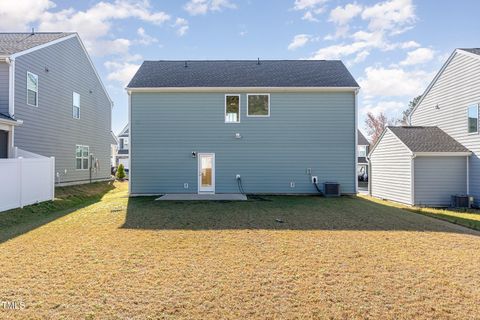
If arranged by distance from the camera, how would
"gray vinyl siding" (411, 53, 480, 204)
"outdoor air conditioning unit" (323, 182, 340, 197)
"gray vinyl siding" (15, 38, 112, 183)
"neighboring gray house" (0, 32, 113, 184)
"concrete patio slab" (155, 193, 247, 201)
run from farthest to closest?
"outdoor air conditioning unit" (323, 182, 340, 197)
"gray vinyl siding" (15, 38, 112, 183)
"gray vinyl siding" (411, 53, 480, 204)
"concrete patio slab" (155, 193, 247, 201)
"neighboring gray house" (0, 32, 113, 184)

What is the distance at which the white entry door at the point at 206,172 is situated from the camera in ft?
44.2

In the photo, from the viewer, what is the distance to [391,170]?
46.5ft

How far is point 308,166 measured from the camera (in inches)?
531

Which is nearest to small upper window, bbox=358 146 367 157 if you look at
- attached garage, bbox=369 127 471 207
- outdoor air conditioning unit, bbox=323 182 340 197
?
attached garage, bbox=369 127 471 207

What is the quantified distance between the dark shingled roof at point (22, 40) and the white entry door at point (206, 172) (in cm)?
853

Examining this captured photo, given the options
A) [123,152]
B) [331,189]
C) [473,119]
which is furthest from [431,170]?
[123,152]

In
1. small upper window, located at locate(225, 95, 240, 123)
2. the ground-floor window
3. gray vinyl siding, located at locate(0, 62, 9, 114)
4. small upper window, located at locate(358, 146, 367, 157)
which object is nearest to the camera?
gray vinyl siding, located at locate(0, 62, 9, 114)

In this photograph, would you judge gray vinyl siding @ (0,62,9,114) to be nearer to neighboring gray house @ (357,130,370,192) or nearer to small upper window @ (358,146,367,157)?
neighboring gray house @ (357,130,370,192)

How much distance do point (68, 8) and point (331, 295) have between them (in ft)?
53.8

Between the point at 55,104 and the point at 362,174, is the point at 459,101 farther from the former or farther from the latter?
the point at 55,104

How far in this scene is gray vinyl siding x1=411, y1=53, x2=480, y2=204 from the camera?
12.2 m

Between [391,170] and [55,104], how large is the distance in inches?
651

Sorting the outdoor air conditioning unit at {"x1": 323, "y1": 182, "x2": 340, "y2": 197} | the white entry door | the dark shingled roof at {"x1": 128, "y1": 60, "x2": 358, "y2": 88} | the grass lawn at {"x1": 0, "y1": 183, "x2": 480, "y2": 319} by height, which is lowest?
the grass lawn at {"x1": 0, "y1": 183, "x2": 480, "y2": 319}

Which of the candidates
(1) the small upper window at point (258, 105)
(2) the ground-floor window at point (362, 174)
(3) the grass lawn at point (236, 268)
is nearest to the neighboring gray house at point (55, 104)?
(3) the grass lawn at point (236, 268)
